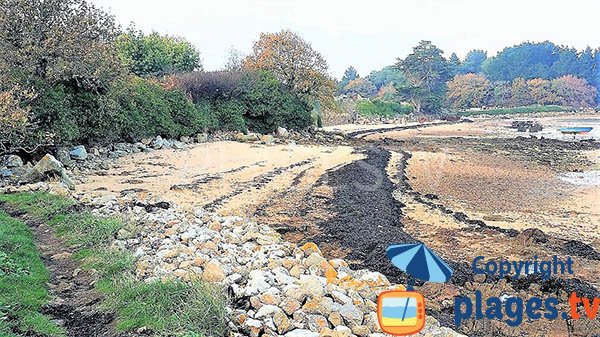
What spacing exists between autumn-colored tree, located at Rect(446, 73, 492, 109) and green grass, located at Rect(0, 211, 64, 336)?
272 ft

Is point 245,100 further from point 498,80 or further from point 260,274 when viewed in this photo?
point 498,80

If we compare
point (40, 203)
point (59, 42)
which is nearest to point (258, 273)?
point (40, 203)

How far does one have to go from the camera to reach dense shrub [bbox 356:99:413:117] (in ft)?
207

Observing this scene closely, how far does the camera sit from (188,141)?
2347 cm

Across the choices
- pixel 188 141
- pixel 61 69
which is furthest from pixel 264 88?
pixel 61 69

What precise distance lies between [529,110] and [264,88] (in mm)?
64130

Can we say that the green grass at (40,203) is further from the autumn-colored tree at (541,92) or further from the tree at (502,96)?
the autumn-colored tree at (541,92)

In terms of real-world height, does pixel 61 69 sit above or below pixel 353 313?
above

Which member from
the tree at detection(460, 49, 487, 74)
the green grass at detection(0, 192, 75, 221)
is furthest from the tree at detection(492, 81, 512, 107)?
the green grass at detection(0, 192, 75, 221)

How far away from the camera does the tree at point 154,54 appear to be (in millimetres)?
30797

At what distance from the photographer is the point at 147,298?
517cm

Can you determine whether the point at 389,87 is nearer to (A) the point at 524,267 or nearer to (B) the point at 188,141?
(B) the point at 188,141

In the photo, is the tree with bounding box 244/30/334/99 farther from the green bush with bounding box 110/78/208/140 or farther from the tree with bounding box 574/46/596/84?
the tree with bounding box 574/46/596/84

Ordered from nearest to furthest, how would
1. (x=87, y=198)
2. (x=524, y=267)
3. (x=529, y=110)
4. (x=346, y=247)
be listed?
(x=524, y=267), (x=346, y=247), (x=87, y=198), (x=529, y=110)
